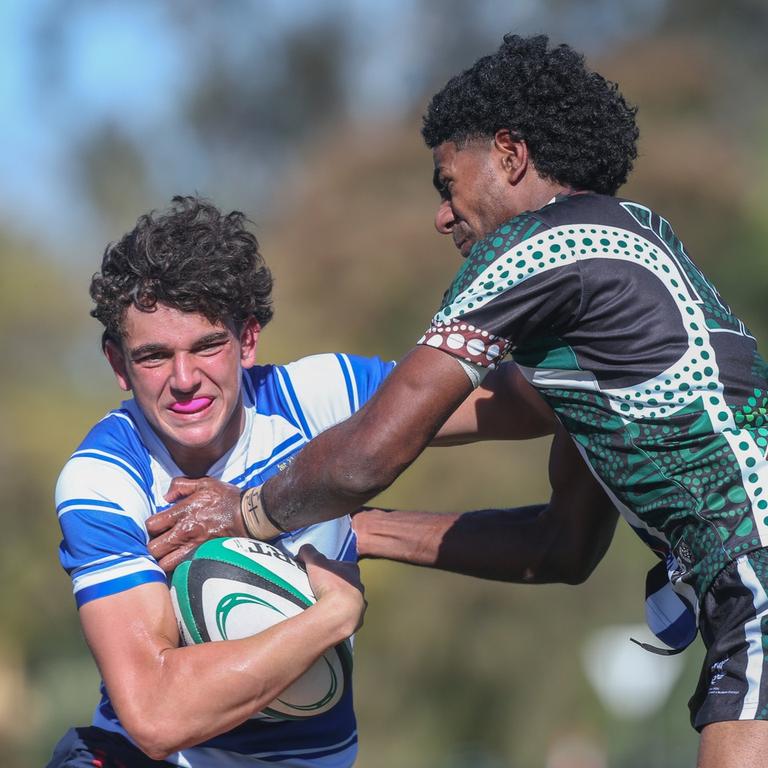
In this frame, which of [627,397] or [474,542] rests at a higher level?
[627,397]

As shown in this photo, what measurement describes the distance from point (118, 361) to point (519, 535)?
67.6 inches

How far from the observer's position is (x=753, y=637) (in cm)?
360

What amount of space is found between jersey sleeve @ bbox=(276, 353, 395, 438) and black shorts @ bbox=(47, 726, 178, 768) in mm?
1295

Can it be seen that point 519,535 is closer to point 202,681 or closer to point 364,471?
point 364,471

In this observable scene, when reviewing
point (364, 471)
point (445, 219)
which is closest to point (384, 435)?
point (364, 471)

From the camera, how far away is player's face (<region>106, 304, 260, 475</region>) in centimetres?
452

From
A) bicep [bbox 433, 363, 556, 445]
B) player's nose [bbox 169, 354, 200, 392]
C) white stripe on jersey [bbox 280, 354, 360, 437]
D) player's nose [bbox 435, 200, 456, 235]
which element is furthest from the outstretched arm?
player's nose [bbox 169, 354, 200, 392]

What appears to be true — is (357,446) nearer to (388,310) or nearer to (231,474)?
(231,474)

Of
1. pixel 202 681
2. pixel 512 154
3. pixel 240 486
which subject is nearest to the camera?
pixel 202 681

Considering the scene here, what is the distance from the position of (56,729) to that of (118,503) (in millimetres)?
14660

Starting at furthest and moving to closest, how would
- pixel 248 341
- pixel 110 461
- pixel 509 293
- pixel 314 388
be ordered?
pixel 314 388 < pixel 248 341 < pixel 110 461 < pixel 509 293

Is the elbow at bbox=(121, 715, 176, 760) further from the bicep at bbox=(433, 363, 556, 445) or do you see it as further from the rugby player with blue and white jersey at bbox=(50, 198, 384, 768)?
the bicep at bbox=(433, 363, 556, 445)

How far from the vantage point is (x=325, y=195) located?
1079 inches

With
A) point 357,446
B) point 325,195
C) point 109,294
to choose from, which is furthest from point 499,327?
point 325,195
